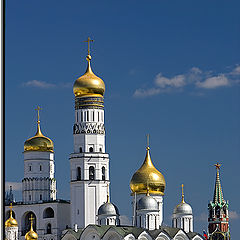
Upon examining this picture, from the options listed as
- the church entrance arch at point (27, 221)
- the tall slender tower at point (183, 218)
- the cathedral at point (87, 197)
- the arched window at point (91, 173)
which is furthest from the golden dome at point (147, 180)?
the church entrance arch at point (27, 221)

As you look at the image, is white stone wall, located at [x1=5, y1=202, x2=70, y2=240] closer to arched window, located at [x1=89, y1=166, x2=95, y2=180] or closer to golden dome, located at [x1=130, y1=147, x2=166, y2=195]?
arched window, located at [x1=89, y1=166, x2=95, y2=180]

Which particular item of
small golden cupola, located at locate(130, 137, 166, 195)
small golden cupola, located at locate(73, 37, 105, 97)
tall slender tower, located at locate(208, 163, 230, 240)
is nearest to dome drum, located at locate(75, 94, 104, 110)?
small golden cupola, located at locate(73, 37, 105, 97)

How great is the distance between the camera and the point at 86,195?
33.3 m

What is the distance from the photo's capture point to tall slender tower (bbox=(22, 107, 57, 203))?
35469 mm

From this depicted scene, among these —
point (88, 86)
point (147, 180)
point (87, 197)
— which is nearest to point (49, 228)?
point (87, 197)

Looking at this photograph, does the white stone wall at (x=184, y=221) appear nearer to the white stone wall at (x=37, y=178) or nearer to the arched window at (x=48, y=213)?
the arched window at (x=48, y=213)

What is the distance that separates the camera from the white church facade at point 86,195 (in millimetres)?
31625

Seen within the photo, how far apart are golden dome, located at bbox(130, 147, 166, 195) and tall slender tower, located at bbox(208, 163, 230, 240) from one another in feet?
34.1

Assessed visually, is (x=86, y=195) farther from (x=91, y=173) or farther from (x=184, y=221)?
(x=184, y=221)

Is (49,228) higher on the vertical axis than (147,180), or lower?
lower

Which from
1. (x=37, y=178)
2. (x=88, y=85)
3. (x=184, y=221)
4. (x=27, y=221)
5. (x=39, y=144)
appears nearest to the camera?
(x=88, y=85)

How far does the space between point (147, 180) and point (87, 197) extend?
9.64 ft

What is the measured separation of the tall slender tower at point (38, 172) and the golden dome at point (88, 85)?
3.73 metres

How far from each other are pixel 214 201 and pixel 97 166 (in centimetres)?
1484
